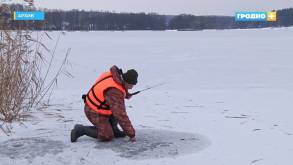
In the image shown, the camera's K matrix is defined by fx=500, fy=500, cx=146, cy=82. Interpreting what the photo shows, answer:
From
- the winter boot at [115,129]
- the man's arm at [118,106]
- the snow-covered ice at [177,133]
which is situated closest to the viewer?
the snow-covered ice at [177,133]

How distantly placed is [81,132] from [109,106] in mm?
416

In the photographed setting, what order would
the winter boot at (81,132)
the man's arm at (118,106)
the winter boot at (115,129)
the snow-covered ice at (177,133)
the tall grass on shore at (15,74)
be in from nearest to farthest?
the snow-covered ice at (177,133) → the man's arm at (118,106) → the winter boot at (81,132) → the winter boot at (115,129) → the tall grass on shore at (15,74)

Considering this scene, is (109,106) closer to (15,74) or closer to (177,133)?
(177,133)

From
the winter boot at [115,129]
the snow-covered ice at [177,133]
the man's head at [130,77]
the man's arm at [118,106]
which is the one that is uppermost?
the man's head at [130,77]

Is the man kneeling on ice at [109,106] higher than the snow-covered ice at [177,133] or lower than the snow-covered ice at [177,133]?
higher

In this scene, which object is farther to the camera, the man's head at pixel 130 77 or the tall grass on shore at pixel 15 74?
the tall grass on shore at pixel 15 74

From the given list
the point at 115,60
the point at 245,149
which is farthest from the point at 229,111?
the point at 115,60

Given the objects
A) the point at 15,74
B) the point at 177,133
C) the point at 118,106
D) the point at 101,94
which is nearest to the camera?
the point at 118,106

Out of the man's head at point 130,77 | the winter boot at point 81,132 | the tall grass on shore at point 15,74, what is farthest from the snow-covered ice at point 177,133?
the man's head at point 130,77

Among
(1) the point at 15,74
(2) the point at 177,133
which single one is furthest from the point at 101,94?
(1) the point at 15,74

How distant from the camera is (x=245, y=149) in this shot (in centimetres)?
503

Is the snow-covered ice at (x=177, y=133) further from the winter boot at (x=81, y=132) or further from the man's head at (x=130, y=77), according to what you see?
the man's head at (x=130, y=77)

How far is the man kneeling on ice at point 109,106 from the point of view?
5.08 metres

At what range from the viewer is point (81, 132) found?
5.24 metres
